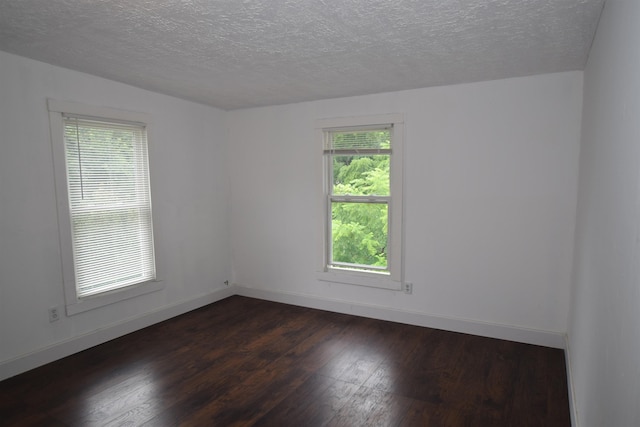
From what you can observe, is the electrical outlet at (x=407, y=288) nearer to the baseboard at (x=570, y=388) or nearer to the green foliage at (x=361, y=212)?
the green foliage at (x=361, y=212)

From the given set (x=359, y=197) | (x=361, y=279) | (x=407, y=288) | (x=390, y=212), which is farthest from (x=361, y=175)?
(x=407, y=288)

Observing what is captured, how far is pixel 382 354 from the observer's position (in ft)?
10.8

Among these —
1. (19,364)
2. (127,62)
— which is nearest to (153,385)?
(19,364)

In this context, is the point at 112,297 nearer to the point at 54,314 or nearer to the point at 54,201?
the point at 54,314

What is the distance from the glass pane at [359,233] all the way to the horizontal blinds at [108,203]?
200 cm

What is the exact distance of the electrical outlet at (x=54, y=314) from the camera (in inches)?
123

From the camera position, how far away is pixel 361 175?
4160mm

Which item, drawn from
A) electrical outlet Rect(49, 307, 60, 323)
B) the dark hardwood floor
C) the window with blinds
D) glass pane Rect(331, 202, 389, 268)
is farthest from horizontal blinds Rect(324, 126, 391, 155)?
electrical outlet Rect(49, 307, 60, 323)

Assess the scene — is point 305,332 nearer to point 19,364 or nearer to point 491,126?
point 19,364

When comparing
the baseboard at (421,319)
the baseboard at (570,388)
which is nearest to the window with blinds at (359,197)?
the baseboard at (421,319)

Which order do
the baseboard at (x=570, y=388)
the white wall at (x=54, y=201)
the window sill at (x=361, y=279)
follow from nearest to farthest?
the baseboard at (x=570, y=388) < the white wall at (x=54, y=201) < the window sill at (x=361, y=279)

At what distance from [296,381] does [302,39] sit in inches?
94.7

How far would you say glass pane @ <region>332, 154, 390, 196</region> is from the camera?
404 centimetres

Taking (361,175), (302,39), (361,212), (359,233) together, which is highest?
(302,39)
